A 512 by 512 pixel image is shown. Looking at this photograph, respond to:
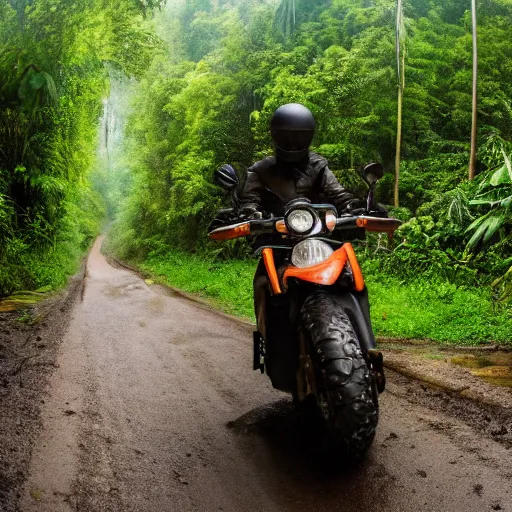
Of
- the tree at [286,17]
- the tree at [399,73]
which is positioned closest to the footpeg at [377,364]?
the tree at [399,73]

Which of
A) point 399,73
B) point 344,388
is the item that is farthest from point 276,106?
point 344,388

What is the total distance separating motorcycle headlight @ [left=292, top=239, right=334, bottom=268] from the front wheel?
1.29 feet

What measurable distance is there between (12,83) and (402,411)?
9.48 m

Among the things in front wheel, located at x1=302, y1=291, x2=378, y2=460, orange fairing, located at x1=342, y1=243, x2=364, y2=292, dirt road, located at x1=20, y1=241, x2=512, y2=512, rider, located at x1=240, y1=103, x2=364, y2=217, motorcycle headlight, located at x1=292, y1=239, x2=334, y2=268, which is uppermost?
rider, located at x1=240, y1=103, x2=364, y2=217

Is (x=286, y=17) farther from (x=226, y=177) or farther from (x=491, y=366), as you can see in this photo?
(x=226, y=177)

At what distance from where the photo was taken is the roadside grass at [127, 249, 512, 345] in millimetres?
7398

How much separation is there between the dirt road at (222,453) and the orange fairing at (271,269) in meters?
1.04

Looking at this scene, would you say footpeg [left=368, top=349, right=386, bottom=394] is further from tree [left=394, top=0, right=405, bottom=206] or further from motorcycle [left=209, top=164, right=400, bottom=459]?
tree [left=394, top=0, right=405, bottom=206]

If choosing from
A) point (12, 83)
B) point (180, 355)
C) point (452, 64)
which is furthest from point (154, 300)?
point (452, 64)

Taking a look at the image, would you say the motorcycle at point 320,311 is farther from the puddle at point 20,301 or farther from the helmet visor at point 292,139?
the puddle at point 20,301

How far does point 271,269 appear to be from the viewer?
11.4 feet

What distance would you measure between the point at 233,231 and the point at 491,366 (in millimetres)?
3368

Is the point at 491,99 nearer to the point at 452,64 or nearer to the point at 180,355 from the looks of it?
the point at 452,64

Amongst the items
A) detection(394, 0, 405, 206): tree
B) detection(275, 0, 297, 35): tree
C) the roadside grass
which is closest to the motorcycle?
the roadside grass
